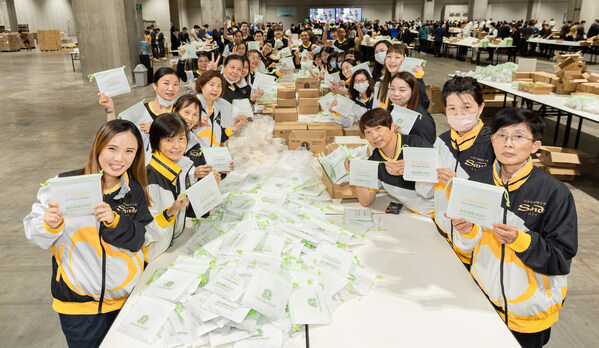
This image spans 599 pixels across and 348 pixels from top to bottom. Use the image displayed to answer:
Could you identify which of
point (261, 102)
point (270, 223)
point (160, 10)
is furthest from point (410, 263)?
point (160, 10)

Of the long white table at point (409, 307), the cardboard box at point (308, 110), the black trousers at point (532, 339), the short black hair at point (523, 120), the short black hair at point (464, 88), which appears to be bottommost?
the black trousers at point (532, 339)

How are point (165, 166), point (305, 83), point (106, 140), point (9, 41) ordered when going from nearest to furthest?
point (106, 140), point (165, 166), point (305, 83), point (9, 41)

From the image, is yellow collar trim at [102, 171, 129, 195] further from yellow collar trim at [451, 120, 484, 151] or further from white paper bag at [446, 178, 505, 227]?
yellow collar trim at [451, 120, 484, 151]

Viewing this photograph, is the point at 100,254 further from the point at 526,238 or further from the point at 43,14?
the point at 43,14

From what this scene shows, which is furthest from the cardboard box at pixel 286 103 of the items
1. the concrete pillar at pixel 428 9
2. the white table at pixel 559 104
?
the concrete pillar at pixel 428 9

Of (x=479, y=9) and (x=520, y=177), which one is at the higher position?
(x=479, y=9)

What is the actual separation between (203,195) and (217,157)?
0.59 m

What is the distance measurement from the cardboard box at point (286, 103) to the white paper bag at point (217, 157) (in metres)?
2.52

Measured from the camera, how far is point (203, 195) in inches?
87.3

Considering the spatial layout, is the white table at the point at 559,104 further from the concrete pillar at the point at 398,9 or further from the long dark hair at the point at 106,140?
the concrete pillar at the point at 398,9

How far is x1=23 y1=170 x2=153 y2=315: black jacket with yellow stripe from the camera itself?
6.33 ft

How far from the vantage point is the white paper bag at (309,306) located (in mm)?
1800

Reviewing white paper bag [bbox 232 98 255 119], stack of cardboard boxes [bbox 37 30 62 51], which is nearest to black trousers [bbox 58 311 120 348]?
white paper bag [bbox 232 98 255 119]

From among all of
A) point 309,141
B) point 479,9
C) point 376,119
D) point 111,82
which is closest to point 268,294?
point 376,119
